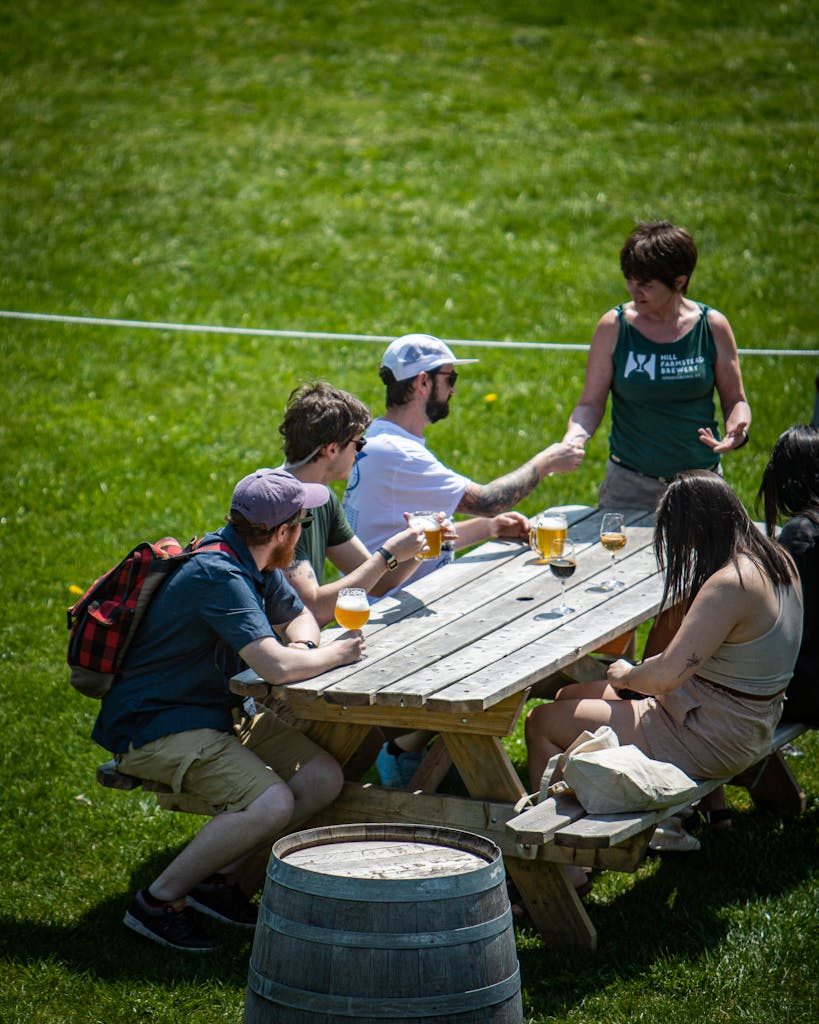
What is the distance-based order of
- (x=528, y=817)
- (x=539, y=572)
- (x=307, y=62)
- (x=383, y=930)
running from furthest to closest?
1. (x=307, y=62)
2. (x=539, y=572)
3. (x=528, y=817)
4. (x=383, y=930)

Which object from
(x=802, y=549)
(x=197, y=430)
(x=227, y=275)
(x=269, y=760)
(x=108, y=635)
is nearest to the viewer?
(x=108, y=635)

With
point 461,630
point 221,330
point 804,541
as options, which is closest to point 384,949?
point 461,630

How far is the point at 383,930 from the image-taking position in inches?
112

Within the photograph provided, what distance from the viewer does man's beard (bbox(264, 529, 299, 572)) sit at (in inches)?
178

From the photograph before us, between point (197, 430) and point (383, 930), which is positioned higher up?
point (383, 930)

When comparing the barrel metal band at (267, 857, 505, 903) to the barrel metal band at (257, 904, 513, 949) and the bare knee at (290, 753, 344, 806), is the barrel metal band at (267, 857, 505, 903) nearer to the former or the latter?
the barrel metal band at (257, 904, 513, 949)

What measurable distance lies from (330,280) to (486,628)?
294 inches

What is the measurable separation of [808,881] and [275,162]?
36.6ft

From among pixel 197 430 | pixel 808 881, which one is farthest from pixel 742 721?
pixel 197 430

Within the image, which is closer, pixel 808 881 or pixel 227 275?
pixel 808 881

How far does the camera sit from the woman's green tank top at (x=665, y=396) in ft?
20.0

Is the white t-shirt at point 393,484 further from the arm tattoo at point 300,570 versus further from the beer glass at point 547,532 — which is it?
the arm tattoo at point 300,570

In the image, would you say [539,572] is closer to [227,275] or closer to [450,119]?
[227,275]

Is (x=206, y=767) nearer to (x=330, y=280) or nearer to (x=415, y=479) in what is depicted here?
(x=415, y=479)
